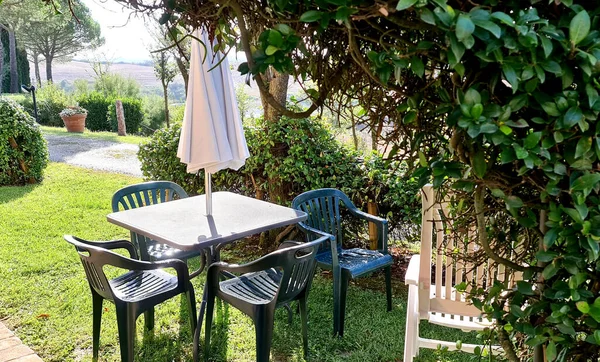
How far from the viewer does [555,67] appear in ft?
2.69

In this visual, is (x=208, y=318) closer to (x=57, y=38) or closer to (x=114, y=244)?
(x=114, y=244)

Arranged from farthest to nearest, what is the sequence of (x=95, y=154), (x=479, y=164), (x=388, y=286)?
1. (x=95, y=154)
2. (x=388, y=286)
3. (x=479, y=164)

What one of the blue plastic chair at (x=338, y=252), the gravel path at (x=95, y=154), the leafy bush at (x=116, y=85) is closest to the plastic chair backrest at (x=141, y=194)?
the blue plastic chair at (x=338, y=252)

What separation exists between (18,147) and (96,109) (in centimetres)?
1115

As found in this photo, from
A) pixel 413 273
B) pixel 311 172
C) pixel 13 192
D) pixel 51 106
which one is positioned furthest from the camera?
pixel 51 106

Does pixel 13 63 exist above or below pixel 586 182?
above

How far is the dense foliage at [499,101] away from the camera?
819mm

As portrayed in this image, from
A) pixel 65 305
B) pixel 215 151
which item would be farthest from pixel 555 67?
pixel 65 305

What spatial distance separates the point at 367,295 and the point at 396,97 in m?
3.11

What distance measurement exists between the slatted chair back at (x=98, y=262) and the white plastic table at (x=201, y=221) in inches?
14.6

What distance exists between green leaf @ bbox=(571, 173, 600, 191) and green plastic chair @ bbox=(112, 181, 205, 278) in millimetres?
3022

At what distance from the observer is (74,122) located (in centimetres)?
1567

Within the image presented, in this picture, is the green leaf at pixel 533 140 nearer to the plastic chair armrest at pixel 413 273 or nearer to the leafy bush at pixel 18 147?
the plastic chair armrest at pixel 413 273

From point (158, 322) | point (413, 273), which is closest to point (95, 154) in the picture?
point (158, 322)
